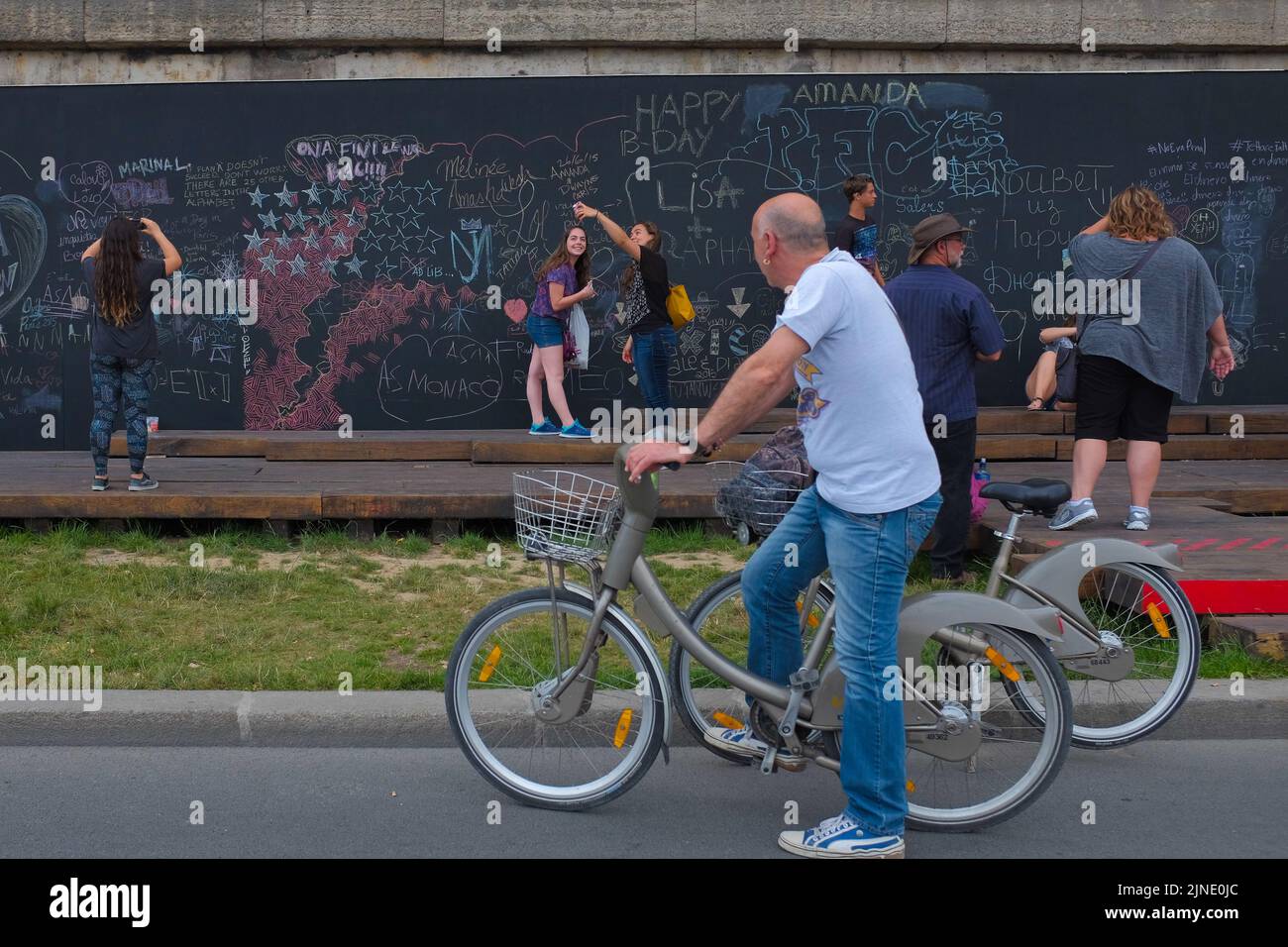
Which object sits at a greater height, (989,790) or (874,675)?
(874,675)

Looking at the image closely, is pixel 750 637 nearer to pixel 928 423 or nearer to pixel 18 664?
pixel 928 423

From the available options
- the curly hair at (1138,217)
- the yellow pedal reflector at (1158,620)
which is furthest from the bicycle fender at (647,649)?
the curly hair at (1138,217)

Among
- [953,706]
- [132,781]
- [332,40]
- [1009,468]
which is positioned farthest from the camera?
[332,40]

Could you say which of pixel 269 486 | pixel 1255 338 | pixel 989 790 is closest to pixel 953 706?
pixel 989 790

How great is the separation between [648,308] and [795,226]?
19.6ft

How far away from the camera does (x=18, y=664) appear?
18.8 ft

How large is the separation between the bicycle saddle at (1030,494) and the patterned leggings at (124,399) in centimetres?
571

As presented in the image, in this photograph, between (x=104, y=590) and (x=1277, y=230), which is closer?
(x=104, y=590)

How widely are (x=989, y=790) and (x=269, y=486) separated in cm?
553

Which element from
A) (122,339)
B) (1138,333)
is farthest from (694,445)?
(122,339)

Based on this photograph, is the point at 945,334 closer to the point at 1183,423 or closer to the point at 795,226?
the point at 795,226

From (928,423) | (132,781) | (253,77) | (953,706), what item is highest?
(253,77)

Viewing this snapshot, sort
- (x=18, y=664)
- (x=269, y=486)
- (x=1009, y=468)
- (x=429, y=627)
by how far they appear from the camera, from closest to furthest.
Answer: (x=18, y=664), (x=429, y=627), (x=269, y=486), (x=1009, y=468)

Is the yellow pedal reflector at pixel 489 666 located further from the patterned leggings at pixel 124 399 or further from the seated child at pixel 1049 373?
the seated child at pixel 1049 373
